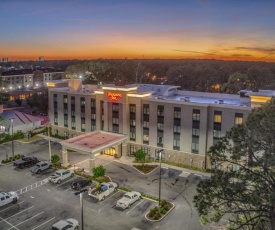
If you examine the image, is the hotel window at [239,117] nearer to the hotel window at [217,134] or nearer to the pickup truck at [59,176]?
the hotel window at [217,134]

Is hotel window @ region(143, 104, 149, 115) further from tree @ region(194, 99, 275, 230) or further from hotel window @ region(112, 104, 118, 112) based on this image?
tree @ region(194, 99, 275, 230)

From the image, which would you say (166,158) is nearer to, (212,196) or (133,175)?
(133,175)

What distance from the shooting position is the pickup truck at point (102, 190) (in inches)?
1594

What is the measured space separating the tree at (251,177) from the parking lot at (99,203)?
13241 mm

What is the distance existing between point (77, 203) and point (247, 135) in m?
25.8

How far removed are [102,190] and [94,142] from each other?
13.9 m

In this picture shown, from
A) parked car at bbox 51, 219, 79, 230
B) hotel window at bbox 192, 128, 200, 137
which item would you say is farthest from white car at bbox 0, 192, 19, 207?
hotel window at bbox 192, 128, 200, 137

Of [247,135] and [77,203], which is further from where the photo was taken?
[77,203]

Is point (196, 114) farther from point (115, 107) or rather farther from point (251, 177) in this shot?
point (251, 177)

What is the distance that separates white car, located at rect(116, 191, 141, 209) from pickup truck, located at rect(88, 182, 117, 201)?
2930mm

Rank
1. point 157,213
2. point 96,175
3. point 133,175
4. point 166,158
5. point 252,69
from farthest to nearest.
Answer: point 252,69
point 166,158
point 133,175
point 96,175
point 157,213

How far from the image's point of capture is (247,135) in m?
22.5

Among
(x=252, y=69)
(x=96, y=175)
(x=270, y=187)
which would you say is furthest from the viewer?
(x=252, y=69)

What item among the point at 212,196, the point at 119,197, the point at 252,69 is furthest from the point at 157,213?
the point at 252,69
